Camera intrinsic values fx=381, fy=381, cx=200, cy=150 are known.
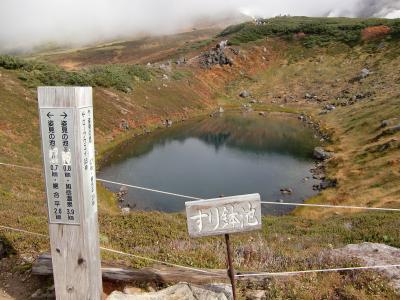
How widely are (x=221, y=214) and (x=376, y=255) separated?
5.23 meters

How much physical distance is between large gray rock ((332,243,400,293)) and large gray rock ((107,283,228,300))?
362 cm

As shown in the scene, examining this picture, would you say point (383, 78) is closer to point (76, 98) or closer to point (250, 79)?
point (250, 79)

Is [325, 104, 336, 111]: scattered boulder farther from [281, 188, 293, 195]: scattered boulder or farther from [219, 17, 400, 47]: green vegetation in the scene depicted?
[281, 188, 293, 195]: scattered boulder

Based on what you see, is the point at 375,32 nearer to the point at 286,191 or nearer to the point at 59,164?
the point at 286,191

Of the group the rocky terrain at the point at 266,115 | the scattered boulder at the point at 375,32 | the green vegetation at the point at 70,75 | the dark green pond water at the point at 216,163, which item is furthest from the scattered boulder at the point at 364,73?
the green vegetation at the point at 70,75

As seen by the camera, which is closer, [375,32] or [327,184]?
[327,184]

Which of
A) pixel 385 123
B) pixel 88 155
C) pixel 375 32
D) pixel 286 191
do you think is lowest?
pixel 286 191

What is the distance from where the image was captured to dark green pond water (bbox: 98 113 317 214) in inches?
1226

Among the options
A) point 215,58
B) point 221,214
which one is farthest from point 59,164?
point 215,58

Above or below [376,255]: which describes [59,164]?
above

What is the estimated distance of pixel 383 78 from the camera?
70.9 metres

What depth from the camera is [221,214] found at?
639cm

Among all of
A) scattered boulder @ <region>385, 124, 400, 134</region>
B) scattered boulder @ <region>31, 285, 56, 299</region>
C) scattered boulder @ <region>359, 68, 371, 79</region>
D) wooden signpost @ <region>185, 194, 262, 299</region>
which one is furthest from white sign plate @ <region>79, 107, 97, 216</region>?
scattered boulder @ <region>359, 68, 371, 79</region>

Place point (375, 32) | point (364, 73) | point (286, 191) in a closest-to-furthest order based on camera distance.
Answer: point (286, 191)
point (364, 73)
point (375, 32)
